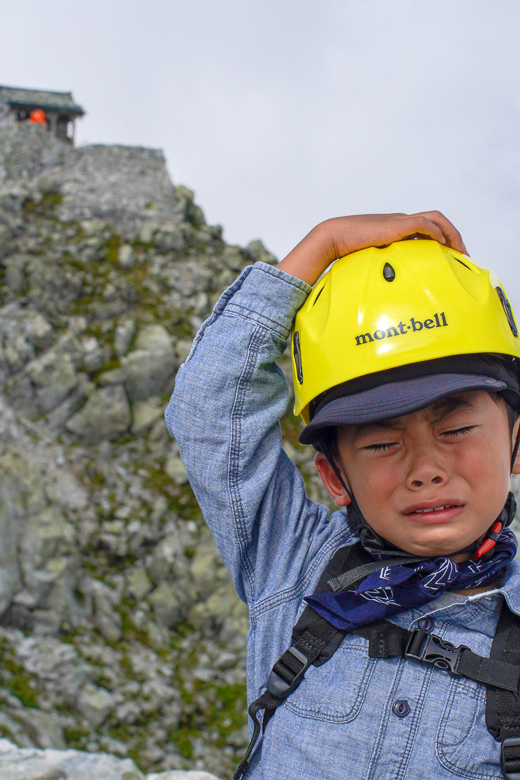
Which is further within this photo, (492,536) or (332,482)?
(332,482)

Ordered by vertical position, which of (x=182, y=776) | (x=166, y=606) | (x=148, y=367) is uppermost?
(x=148, y=367)

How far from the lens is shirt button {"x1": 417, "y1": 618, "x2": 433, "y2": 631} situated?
5.87 ft

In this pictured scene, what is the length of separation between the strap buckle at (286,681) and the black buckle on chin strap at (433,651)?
0.32 metres

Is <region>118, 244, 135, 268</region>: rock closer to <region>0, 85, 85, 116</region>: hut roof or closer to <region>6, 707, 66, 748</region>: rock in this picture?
<region>6, 707, 66, 748</region>: rock

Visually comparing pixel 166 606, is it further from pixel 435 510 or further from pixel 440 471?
pixel 440 471

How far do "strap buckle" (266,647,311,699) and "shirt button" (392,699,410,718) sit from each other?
28 centimetres

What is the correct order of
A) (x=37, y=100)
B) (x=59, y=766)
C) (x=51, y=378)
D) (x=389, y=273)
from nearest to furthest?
1. (x=389, y=273)
2. (x=59, y=766)
3. (x=51, y=378)
4. (x=37, y=100)

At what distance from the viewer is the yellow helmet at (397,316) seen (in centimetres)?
181

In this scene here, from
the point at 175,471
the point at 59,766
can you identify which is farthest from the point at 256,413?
the point at 175,471

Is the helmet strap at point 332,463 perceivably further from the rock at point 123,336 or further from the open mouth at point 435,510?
the rock at point 123,336

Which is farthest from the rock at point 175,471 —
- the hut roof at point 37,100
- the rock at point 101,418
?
the hut roof at point 37,100

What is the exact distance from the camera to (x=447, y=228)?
205cm

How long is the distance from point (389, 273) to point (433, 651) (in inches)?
47.6

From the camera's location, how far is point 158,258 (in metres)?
14.9
